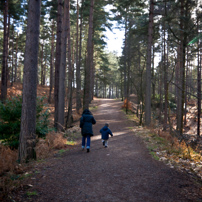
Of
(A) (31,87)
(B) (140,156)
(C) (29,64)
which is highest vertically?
(C) (29,64)

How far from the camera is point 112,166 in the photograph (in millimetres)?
5789

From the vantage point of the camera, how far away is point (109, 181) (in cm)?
458

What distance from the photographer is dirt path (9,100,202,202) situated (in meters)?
3.74

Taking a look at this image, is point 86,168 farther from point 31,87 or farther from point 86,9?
point 86,9

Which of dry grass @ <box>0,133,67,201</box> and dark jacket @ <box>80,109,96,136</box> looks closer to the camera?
dry grass @ <box>0,133,67,201</box>

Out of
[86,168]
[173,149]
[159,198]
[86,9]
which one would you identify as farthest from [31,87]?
[86,9]

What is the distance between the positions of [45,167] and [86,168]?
1.21 metres

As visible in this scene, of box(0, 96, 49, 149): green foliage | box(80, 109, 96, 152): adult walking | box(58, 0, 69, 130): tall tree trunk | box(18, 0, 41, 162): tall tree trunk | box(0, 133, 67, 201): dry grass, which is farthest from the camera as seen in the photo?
box(58, 0, 69, 130): tall tree trunk

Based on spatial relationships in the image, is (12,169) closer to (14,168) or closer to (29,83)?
(14,168)

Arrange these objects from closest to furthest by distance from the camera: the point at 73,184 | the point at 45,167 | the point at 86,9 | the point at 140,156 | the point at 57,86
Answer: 1. the point at 73,184
2. the point at 45,167
3. the point at 140,156
4. the point at 57,86
5. the point at 86,9

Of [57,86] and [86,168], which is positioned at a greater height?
[57,86]

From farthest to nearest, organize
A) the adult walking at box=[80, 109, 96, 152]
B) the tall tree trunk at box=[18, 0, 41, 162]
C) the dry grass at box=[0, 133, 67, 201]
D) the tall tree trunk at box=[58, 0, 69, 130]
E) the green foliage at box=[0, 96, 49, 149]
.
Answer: the tall tree trunk at box=[58, 0, 69, 130], the green foliage at box=[0, 96, 49, 149], the adult walking at box=[80, 109, 96, 152], the tall tree trunk at box=[18, 0, 41, 162], the dry grass at box=[0, 133, 67, 201]

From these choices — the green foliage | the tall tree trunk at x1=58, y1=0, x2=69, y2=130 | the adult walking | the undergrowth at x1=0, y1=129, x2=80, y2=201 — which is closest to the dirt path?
the undergrowth at x1=0, y1=129, x2=80, y2=201

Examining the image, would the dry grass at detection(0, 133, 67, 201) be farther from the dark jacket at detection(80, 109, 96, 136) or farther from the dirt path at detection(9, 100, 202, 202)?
the dark jacket at detection(80, 109, 96, 136)
